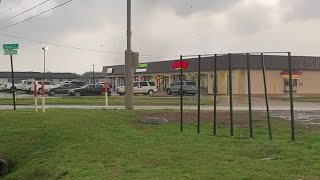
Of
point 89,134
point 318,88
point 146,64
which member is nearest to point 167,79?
point 146,64

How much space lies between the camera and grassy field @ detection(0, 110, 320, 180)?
8945mm

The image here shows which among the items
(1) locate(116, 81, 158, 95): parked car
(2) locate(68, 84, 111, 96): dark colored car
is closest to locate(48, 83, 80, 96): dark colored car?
(2) locate(68, 84, 111, 96): dark colored car

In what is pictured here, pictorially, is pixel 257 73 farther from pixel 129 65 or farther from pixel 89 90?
pixel 129 65

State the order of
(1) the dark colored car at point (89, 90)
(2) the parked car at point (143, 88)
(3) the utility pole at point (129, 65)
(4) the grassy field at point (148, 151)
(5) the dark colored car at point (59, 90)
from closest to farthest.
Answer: (4) the grassy field at point (148, 151) < (3) the utility pole at point (129, 65) < (1) the dark colored car at point (89, 90) < (2) the parked car at point (143, 88) < (5) the dark colored car at point (59, 90)

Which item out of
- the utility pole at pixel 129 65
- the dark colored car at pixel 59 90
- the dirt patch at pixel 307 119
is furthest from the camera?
the dark colored car at pixel 59 90

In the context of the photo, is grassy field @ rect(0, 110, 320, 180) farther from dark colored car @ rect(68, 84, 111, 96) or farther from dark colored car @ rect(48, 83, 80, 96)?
dark colored car @ rect(48, 83, 80, 96)

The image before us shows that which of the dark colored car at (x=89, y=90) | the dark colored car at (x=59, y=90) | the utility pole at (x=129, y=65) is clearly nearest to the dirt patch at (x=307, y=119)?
the utility pole at (x=129, y=65)

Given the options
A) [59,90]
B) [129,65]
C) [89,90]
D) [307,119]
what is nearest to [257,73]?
[89,90]

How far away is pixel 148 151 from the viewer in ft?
36.9

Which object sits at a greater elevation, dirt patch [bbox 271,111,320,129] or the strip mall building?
the strip mall building

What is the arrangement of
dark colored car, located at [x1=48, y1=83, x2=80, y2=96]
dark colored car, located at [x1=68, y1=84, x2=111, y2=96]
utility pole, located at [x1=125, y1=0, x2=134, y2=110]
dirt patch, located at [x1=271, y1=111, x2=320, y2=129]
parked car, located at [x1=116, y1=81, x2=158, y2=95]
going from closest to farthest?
dirt patch, located at [x1=271, y1=111, x2=320, y2=129], utility pole, located at [x1=125, y1=0, x2=134, y2=110], dark colored car, located at [x1=68, y1=84, x2=111, y2=96], parked car, located at [x1=116, y1=81, x2=158, y2=95], dark colored car, located at [x1=48, y1=83, x2=80, y2=96]

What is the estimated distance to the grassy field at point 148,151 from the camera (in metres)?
8.95

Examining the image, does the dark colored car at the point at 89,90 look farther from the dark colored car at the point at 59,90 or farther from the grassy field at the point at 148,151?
the grassy field at the point at 148,151

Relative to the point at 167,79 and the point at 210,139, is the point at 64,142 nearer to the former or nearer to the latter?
the point at 210,139
